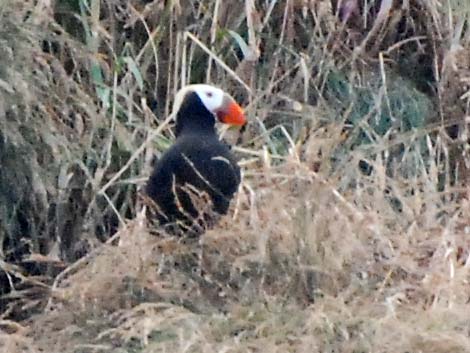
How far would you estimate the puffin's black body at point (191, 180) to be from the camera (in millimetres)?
3158

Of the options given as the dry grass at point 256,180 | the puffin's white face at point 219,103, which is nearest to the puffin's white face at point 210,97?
the puffin's white face at point 219,103

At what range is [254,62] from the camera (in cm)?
415

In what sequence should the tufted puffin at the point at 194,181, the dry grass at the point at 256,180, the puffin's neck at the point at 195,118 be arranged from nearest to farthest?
the dry grass at the point at 256,180 → the tufted puffin at the point at 194,181 → the puffin's neck at the point at 195,118

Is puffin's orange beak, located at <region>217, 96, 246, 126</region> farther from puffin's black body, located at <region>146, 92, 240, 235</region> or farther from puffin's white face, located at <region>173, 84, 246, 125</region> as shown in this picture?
puffin's black body, located at <region>146, 92, 240, 235</region>

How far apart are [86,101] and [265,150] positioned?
0.45m

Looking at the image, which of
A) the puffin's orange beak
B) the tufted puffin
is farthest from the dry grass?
the puffin's orange beak

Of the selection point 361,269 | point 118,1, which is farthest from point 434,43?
point 361,269

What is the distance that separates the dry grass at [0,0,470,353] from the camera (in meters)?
2.94

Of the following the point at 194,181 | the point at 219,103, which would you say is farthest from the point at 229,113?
the point at 194,181

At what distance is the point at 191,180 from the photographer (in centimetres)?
318

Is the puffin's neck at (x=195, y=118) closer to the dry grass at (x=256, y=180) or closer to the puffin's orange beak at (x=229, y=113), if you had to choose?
the puffin's orange beak at (x=229, y=113)

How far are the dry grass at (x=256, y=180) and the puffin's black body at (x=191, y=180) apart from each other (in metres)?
0.05

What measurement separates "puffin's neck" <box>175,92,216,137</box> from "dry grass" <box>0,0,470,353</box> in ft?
0.61

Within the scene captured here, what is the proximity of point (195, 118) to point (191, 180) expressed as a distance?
0.18 meters
